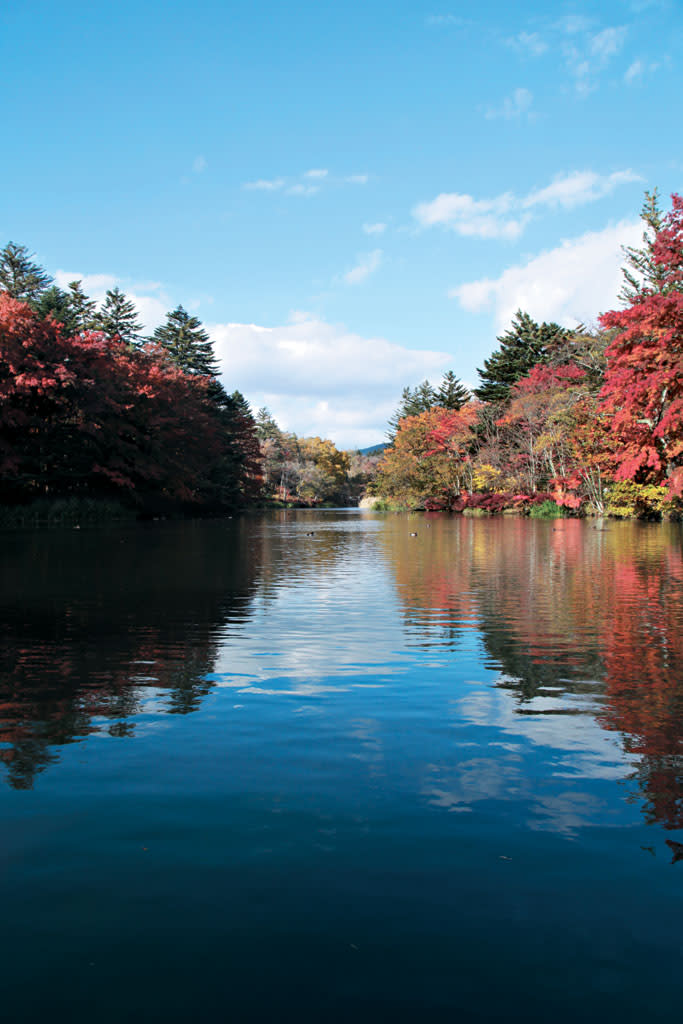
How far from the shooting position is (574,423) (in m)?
46.9

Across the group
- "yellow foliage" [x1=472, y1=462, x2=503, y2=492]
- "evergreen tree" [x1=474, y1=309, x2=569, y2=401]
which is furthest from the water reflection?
"evergreen tree" [x1=474, y1=309, x2=569, y2=401]

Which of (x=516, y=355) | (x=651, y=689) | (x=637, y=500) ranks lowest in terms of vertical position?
(x=651, y=689)

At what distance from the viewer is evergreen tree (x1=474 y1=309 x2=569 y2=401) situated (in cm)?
6925

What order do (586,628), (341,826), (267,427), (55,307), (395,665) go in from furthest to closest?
(267,427) < (55,307) < (586,628) < (395,665) < (341,826)

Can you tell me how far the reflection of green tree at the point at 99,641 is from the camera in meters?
5.03

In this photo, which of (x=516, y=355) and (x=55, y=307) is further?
(x=516, y=355)

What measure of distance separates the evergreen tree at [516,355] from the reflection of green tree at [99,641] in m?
57.7

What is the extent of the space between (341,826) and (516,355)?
2842 inches

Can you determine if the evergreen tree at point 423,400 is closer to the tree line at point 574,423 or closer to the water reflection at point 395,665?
the tree line at point 574,423

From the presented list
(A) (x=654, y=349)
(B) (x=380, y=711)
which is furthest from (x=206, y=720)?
(A) (x=654, y=349)

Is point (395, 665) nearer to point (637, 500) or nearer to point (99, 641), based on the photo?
point (99, 641)

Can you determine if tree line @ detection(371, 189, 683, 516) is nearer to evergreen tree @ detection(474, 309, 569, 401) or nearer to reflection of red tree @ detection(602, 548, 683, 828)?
evergreen tree @ detection(474, 309, 569, 401)

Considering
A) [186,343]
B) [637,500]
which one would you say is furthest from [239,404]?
[637,500]

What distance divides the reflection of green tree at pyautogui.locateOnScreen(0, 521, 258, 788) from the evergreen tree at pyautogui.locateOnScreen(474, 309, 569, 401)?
5774 centimetres
